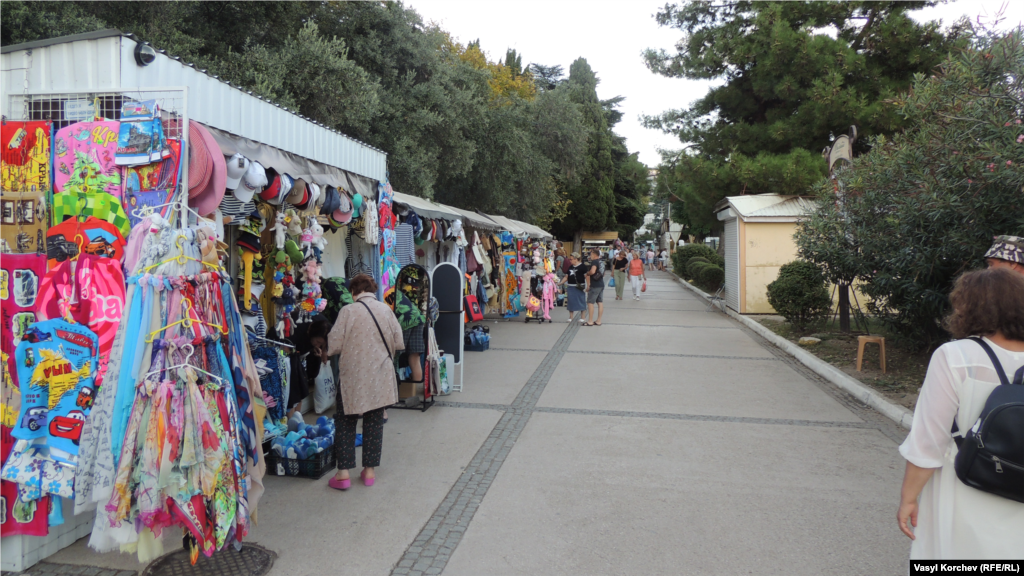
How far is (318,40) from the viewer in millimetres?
13805

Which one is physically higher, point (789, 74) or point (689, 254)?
point (789, 74)

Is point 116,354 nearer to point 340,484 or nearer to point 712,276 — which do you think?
point 340,484

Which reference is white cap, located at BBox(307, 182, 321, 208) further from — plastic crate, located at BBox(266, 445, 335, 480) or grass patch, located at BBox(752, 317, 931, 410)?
grass patch, located at BBox(752, 317, 931, 410)

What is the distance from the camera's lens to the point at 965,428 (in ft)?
7.32

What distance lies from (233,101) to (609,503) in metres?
4.36

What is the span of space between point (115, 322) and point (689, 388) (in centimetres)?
682

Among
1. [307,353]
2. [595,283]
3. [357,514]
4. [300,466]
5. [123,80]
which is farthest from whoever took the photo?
[595,283]

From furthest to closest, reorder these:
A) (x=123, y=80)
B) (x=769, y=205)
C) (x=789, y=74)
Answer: (x=789, y=74)
(x=769, y=205)
(x=123, y=80)

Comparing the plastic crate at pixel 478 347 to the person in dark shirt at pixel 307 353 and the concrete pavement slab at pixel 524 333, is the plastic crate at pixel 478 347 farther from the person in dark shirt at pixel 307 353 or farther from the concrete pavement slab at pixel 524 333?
the person in dark shirt at pixel 307 353

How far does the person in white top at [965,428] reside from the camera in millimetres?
2174

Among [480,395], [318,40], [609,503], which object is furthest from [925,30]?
[609,503]

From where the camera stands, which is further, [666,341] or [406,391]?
[666,341]

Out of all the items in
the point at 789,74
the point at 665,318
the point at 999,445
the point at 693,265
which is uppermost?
the point at 789,74

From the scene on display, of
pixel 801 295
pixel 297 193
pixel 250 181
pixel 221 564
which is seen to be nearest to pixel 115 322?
pixel 250 181
